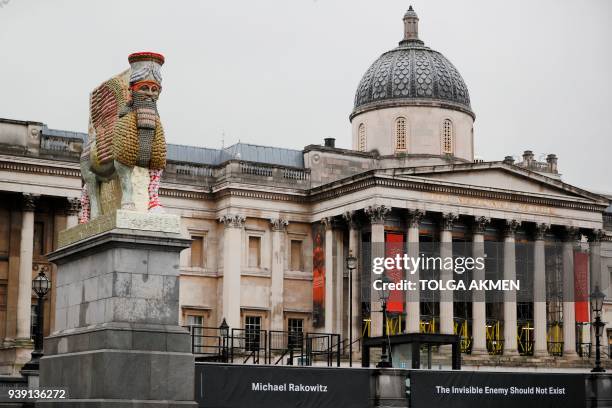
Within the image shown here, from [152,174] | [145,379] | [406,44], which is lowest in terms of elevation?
[145,379]

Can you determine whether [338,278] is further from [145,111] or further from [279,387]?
[145,111]

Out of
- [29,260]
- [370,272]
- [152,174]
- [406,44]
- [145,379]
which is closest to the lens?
[145,379]

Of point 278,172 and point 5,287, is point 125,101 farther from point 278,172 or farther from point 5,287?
point 278,172

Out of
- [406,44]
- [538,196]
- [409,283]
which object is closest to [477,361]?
[409,283]

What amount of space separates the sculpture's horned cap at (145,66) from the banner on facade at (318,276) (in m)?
41.2

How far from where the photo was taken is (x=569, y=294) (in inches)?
Result: 2793

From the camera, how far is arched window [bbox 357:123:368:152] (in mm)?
73325

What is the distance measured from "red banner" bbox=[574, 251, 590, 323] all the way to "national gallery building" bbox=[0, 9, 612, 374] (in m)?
0.09

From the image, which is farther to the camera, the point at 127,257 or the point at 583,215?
the point at 583,215

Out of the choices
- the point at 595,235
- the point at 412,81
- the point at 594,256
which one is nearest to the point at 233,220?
the point at 412,81

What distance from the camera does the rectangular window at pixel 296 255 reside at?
69312 millimetres

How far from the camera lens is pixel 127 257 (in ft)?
83.4

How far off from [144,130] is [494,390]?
14.6m

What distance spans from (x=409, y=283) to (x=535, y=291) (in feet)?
30.2
